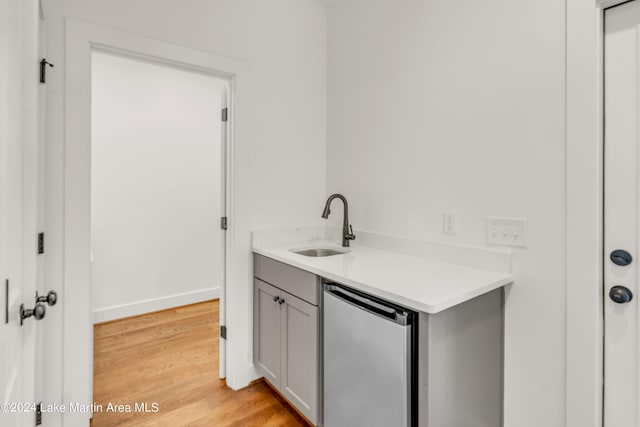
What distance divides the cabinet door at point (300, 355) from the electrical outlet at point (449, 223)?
791mm

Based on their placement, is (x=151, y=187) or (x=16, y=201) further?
(x=151, y=187)

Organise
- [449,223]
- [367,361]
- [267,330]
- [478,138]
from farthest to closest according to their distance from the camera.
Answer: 1. [267,330]
2. [449,223]
3. [478,138]
4. [367,361]

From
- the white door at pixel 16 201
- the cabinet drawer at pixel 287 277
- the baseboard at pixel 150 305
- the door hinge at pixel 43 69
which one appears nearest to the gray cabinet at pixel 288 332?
the cabinet drawer at pixel 287 277

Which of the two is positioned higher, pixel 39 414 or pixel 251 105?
pixel 251 105

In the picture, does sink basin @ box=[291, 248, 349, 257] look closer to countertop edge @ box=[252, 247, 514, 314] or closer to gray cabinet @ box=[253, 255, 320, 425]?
gray cabinet @ box=[253, 255, 320, 425]

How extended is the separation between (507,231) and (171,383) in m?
2.18

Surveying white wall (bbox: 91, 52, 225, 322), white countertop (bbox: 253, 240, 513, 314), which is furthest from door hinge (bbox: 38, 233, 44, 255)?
white wall (bbox: 91, 52, 225, 322)

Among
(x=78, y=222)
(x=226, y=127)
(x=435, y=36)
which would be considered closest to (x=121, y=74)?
(x=226, y=127)

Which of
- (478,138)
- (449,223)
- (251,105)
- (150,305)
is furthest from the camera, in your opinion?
(150,305)

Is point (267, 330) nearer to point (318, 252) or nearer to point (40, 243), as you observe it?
point (318, 252)

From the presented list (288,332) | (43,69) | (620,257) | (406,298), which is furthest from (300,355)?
(43,69)

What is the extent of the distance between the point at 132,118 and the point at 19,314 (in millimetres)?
2809

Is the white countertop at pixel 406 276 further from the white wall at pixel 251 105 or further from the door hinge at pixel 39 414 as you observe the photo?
the door hinge at pixel 39 414

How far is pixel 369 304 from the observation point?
133 centimetres
